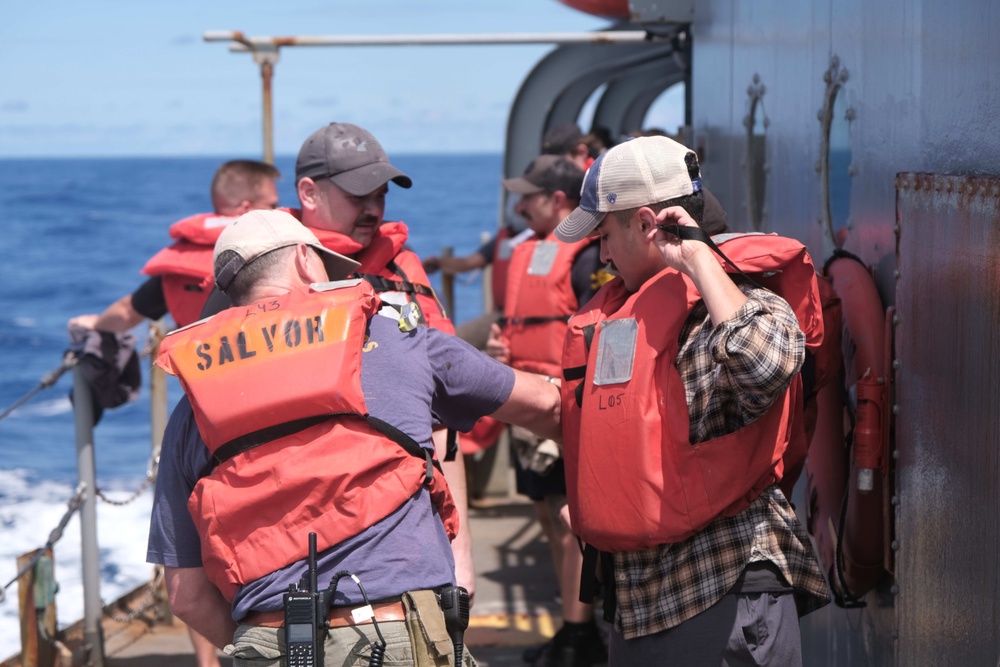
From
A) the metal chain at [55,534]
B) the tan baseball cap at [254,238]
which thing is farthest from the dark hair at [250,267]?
the metal chain at [55,534]

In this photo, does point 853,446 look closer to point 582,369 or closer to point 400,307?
point 582,369

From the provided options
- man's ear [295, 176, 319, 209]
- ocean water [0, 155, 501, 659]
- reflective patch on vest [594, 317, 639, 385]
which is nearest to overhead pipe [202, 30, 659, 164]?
ocean water [0, 155, 501, 659]

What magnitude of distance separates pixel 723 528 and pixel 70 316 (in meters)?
29.8

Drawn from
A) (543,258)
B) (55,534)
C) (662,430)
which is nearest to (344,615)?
(662,430)

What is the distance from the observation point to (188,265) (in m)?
4.29

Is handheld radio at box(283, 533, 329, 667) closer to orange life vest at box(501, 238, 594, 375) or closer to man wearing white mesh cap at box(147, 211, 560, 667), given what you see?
man wearing white mesh cap at box(147, 211, 560, 667)

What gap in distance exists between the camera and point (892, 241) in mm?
2957

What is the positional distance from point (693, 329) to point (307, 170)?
1387mm

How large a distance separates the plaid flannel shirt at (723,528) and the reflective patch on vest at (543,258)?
2505 millimetres

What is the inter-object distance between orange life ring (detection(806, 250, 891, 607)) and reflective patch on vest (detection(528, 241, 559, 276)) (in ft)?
6.19

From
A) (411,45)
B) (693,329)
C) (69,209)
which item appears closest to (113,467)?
(411,45)

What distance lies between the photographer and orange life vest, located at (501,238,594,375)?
5023 mm

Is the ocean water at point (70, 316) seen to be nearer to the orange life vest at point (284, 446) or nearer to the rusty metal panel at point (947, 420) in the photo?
the orange life vest at point (284, 446)

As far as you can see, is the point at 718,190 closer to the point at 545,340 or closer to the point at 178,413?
the point at 545,340
